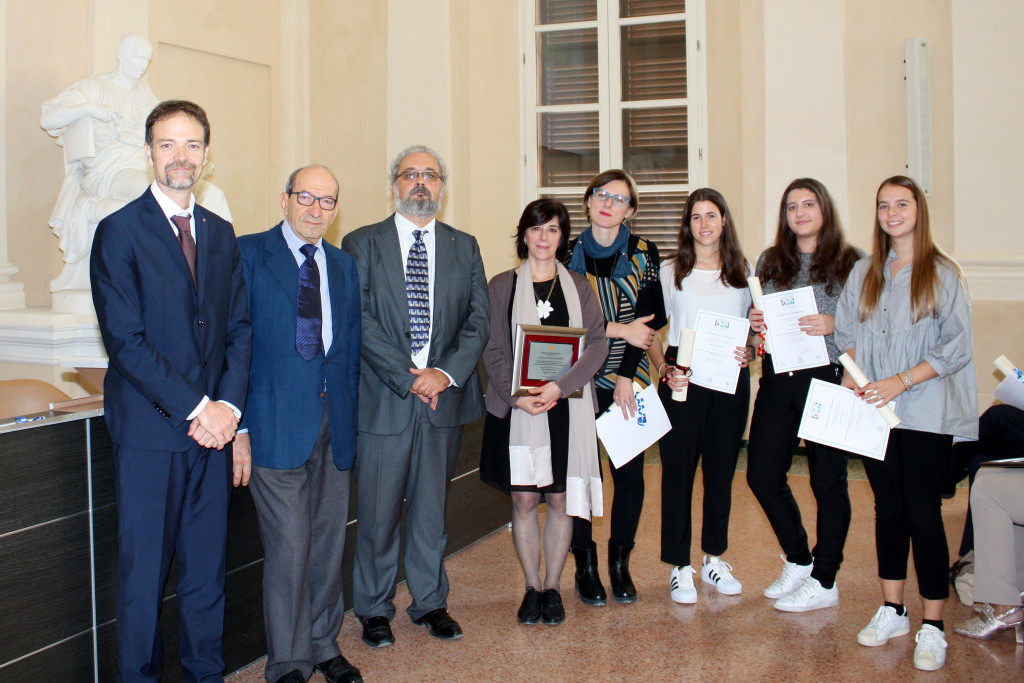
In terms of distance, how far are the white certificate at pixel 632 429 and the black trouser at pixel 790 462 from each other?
0.37 metres

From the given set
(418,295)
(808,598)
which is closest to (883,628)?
(808,598)

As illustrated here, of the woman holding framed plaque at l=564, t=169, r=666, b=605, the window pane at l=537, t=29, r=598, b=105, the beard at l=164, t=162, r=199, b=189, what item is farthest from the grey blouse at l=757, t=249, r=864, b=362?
the window pane at l=537, t=29, r=598, b=105

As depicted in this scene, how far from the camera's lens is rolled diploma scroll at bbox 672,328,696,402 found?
327 cm

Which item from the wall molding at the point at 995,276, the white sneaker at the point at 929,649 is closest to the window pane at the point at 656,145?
the wall molding at the point at 995,276

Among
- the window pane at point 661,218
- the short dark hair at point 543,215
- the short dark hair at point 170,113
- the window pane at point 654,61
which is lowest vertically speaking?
the short dark hair at point 543,215

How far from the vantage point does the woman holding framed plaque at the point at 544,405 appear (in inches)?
124

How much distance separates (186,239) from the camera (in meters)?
2.37

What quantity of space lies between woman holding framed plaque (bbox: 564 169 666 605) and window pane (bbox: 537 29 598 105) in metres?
3.80

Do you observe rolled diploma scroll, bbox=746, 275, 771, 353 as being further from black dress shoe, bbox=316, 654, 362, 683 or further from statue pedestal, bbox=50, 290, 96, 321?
statue pedestal, bbox=50, 290, 96, 321

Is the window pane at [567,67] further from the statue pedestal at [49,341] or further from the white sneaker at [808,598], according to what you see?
the white sneaker at [808,598]

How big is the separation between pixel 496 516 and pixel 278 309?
2219 millimetres

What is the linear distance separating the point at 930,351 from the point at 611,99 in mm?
4477

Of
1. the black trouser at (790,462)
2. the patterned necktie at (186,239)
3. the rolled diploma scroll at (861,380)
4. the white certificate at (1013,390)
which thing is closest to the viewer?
the patterned necktie at (186,239)

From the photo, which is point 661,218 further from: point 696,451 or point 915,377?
point 915,377
